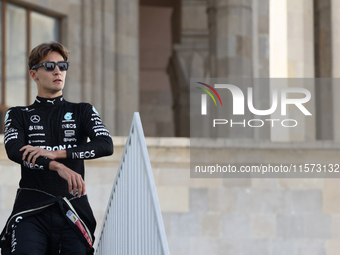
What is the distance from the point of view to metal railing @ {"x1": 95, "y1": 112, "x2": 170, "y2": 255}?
3.37 m

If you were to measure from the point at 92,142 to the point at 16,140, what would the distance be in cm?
45

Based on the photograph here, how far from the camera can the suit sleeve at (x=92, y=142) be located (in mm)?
3449

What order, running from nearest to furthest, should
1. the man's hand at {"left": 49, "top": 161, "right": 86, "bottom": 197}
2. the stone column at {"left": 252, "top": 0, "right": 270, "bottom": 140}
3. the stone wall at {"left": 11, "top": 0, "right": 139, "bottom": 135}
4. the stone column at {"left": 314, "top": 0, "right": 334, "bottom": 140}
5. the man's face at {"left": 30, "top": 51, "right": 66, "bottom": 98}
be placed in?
1. the man's hand at {"left": 49, "top": 161, "right": 86, "bottom": 197}
2. the man's face at {"left": 30, "top": 51, "right": 66, "bottom": 98}
3. the stone column at {"left": 252, "top": 0, "right": 270, "bottom": 140}
4. the stone wall at {"left": 11, "top": 0, "right": 139, "bottom": 135}
5. the stone column at {"left": 314, "top": 0, "right": 334, "bottom": 140}

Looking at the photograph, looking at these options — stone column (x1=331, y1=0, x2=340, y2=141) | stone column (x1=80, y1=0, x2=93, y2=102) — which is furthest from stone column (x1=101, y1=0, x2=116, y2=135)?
stone column (x1=331, y1=0, x2=340, y2=141)

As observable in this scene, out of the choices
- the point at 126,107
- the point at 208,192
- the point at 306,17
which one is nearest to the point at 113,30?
the point at 126,107

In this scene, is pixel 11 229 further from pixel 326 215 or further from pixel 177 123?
pixel 177 123

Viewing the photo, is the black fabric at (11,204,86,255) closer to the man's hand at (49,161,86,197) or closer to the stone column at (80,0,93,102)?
the man's hand at (49,161,86,197)

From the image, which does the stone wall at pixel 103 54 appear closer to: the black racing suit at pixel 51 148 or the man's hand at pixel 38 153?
the black racing suit at pixel 51 148

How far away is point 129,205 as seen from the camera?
3.83m

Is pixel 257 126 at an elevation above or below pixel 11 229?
above

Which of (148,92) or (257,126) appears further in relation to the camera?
(148,92)

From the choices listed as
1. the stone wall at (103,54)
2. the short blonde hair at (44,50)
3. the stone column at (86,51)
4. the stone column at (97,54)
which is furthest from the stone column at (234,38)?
the short blonde hair at (44,50)

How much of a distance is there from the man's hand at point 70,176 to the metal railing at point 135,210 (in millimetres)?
386

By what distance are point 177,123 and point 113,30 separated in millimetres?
5189
